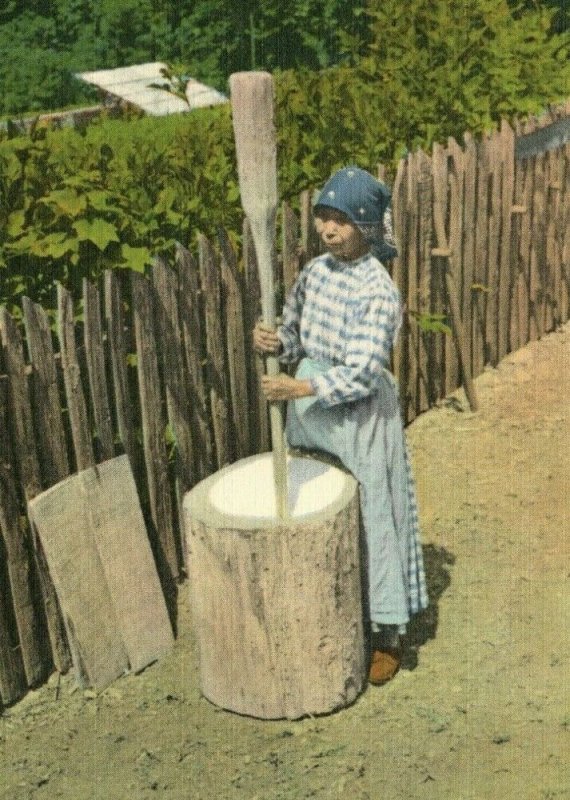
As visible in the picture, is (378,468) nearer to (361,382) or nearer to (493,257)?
(361,382)

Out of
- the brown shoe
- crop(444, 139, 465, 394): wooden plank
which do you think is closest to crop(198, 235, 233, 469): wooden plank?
the brown shoe

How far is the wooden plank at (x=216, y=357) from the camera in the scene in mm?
4531

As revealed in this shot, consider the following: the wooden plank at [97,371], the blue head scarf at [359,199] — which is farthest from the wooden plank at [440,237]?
the wooden plank at [97,371]

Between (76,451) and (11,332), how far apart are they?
0.59 meters

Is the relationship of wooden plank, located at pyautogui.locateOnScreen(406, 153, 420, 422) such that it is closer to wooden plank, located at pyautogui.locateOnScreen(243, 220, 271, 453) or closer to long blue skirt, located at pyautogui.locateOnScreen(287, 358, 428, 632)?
wooden plank, located at pyautogui.locateOnScreen(243, 220, 271, 453)

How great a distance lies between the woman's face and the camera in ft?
12.3

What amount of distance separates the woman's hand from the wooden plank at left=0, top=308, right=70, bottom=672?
91 centimetres

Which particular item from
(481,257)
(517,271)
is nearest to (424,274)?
(481,257)

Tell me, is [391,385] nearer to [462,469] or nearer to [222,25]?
[462,469]

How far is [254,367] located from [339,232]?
1.27 m

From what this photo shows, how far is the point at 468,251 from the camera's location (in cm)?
668

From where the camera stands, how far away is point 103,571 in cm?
423

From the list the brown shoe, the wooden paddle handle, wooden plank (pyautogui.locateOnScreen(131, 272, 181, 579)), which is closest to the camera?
the wooden paddle handle

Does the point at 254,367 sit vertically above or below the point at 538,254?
below
